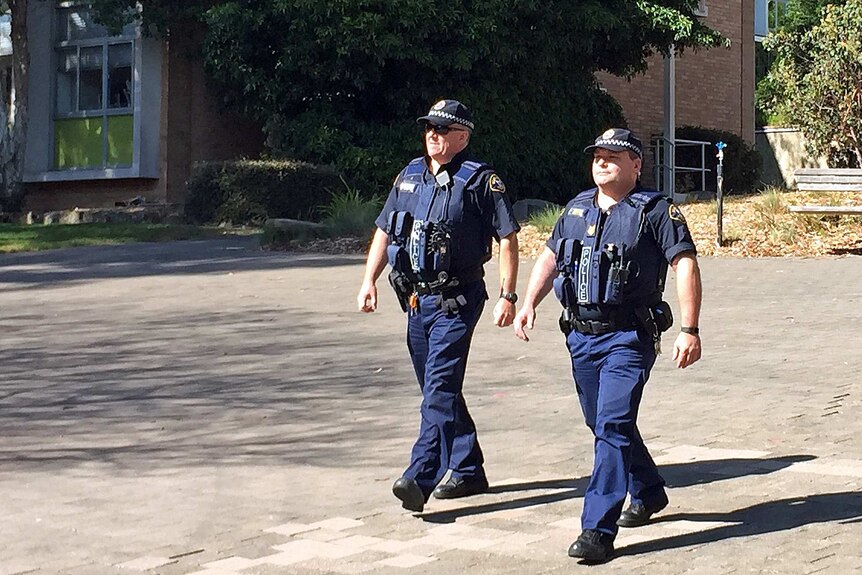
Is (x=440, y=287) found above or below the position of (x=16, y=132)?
below

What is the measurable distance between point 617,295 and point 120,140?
80.1ft

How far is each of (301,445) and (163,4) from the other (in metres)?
20.2

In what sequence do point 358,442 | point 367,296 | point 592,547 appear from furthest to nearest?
point 358,442 < point 367,296 < point 592,547

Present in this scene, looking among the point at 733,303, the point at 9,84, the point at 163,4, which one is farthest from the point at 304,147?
the point at 733,303

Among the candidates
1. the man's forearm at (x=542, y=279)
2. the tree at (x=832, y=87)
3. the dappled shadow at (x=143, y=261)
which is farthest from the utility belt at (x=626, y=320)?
the tree at (x=832, y=87)

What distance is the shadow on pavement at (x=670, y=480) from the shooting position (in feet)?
20.9

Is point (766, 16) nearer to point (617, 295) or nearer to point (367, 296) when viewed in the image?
point (367, 296)

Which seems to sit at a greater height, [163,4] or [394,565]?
[163,4]

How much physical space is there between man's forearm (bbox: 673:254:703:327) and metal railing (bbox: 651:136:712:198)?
2654cm

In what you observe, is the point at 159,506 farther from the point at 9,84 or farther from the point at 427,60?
the point at 9,84

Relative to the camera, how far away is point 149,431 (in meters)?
8.24

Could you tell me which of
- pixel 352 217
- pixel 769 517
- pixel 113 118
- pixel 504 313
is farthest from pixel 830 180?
pixel 113 118

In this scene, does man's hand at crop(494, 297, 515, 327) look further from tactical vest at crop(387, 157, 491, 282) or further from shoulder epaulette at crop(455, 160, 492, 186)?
shoulder epaulette at crop(455, 160, 492, 186)

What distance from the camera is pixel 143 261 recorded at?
18.3 metres
